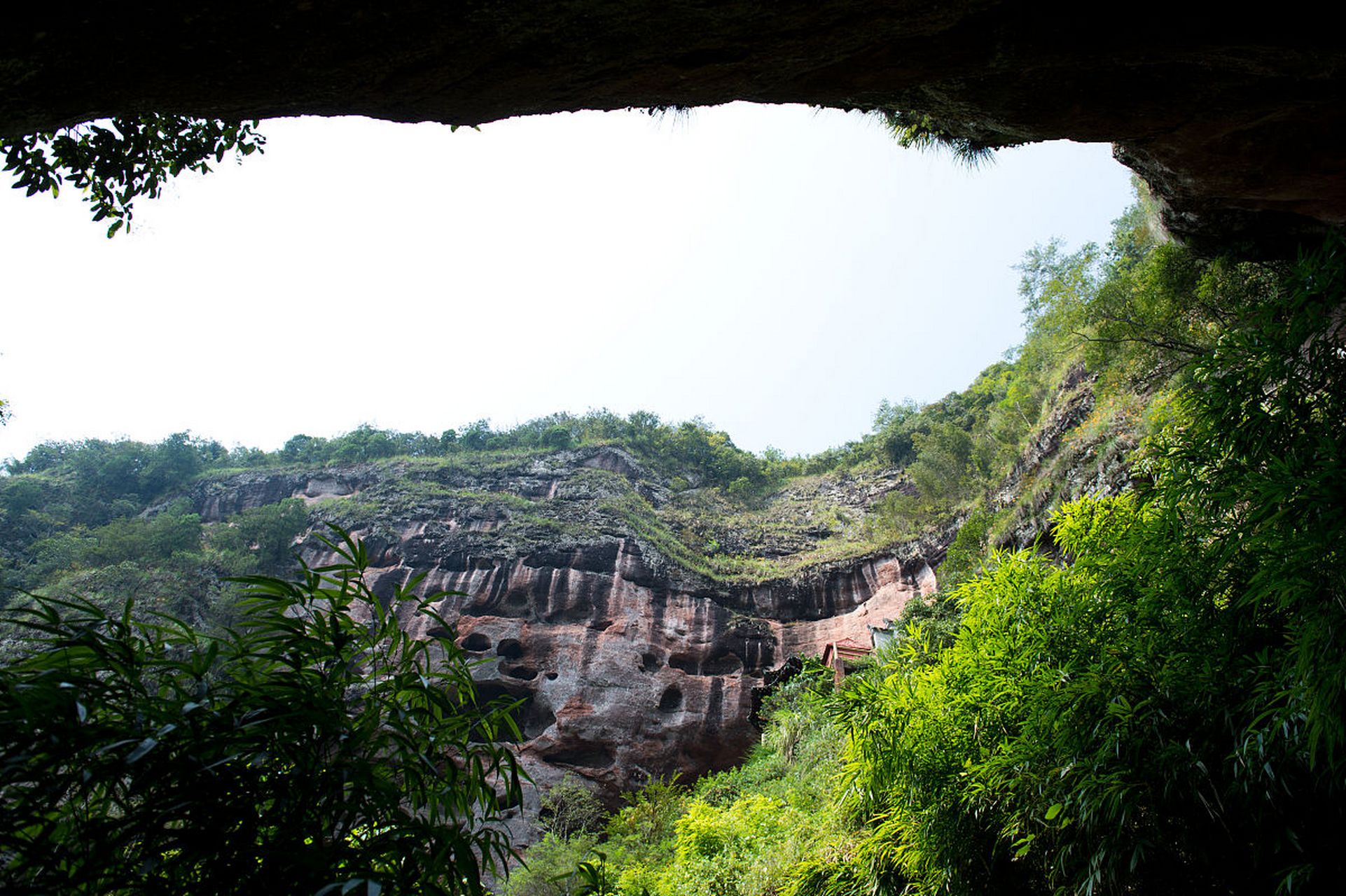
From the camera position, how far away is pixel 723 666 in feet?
80.0

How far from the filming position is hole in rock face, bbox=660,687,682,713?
2259 centimetres

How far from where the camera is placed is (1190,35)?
3379 millimetres

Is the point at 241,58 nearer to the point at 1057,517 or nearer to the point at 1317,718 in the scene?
the point at 1317,718

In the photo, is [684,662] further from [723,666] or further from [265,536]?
[265,536]

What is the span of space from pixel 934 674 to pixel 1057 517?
1.84 m

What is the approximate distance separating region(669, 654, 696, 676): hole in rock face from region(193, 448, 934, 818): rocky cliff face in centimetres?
3

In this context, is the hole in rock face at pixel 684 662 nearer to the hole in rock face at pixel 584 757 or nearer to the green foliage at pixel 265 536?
the hole in rock face at pixel 584 757

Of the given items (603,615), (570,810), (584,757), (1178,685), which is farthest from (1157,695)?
(603,615)

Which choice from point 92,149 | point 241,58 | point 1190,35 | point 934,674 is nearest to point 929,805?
point 934,674

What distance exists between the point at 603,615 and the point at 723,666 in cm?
429

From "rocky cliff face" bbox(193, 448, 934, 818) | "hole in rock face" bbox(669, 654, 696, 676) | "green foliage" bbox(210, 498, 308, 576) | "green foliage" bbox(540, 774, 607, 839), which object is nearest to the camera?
"green foliage" bbox(540, 774, 607, 839)

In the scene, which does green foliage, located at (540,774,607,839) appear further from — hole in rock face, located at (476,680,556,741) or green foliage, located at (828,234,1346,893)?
green foliage, located at (828,234,1346,893)

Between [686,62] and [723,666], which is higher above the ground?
[686,62]

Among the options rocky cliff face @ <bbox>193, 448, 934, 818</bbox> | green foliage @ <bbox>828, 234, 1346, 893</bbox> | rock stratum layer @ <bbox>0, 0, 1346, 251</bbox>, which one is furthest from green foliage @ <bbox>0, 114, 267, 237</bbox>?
rocky cliff face @ <bbox>193, 448, 934, 818</bbox>
